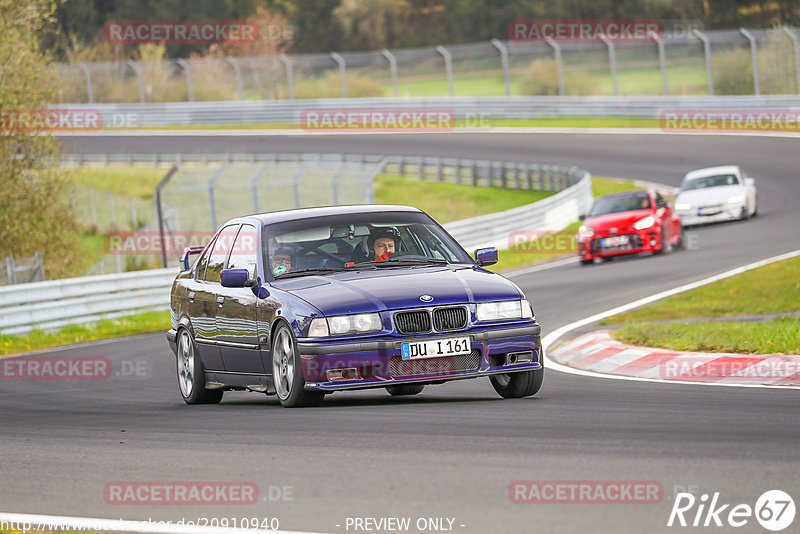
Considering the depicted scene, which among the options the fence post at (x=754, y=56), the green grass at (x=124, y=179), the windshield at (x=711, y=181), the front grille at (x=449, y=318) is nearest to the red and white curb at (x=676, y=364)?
the front grille at (x=449, y=318)

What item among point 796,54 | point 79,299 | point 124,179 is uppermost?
point 796,54

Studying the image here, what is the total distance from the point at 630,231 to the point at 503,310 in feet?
51.0

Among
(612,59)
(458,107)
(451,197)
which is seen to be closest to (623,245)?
(451,197)

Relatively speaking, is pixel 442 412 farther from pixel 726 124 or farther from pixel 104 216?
pixel 726 124

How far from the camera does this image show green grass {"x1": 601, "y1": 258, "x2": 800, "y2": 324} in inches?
605

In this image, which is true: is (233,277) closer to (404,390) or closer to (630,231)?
(404,390)

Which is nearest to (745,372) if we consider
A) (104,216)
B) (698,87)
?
(104,216)

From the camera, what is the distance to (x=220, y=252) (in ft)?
35.6

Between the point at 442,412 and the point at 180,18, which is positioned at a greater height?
the point at 180,18

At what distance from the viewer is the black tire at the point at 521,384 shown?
920 cm

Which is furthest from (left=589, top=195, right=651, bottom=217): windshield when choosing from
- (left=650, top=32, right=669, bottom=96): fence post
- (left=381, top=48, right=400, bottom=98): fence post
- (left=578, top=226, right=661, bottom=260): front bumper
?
(left=381, top=48, right=400, bottom=98): fence post

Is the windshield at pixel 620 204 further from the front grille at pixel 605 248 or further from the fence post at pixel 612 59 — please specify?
the fence post at pixel 612 59

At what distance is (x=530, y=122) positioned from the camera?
51.4 m

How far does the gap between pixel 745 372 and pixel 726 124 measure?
36234mm
